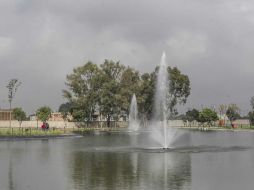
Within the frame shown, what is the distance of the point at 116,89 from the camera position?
106125 millimetres

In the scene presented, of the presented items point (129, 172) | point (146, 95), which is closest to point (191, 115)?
point (146, 95)

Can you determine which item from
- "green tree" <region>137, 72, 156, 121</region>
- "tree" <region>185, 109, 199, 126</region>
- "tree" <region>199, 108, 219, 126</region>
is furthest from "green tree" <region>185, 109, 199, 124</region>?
"green tree" <region>137, 72, 156, 121</region>

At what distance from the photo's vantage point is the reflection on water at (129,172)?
1914 centimetres

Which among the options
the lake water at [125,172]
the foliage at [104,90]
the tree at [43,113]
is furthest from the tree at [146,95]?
the lake water at [125,172]

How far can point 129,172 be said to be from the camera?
23266 millimetres

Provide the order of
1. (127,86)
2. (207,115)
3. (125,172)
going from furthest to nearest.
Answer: (207,115) < (127,86) < (125,172)

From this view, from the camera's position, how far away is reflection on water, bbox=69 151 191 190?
62.8ft

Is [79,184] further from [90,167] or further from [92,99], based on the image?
[92,99]

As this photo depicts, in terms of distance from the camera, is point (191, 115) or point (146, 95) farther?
point (191, 115)

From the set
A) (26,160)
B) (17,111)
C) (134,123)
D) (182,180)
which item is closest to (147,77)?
(134,123)

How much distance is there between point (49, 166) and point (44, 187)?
7.70m

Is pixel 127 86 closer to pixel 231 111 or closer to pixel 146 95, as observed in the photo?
pixel 146 95

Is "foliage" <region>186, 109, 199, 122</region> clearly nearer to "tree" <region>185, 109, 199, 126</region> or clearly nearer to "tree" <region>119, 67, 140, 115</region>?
"tree" <region>185, 109, 199, 126</region>

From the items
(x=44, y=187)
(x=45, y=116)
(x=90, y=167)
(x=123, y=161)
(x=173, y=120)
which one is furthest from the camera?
(x=173, y=120)
